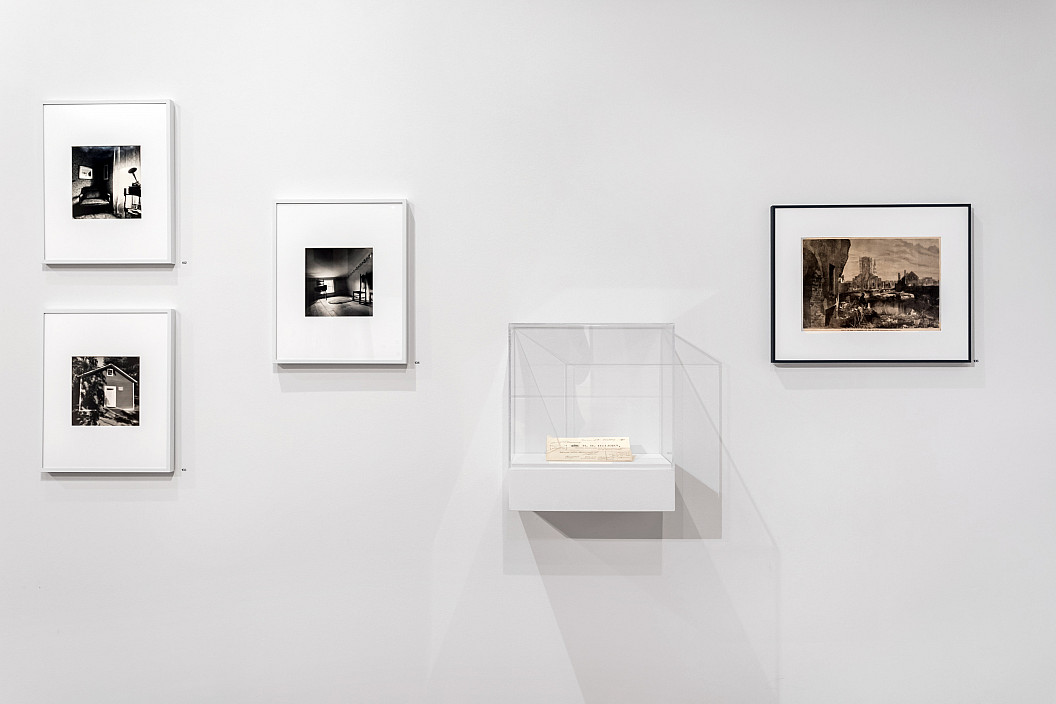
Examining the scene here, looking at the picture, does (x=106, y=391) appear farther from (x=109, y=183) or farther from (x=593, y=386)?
(x=593, y=386)

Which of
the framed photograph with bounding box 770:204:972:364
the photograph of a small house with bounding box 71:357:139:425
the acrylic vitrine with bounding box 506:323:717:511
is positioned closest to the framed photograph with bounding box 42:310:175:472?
the photograph of a small house with bounding box 71:357:139:425

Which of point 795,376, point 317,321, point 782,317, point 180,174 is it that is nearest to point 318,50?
point 180,174

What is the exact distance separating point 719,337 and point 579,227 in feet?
1.47

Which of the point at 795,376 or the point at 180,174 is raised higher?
the point at 180,174

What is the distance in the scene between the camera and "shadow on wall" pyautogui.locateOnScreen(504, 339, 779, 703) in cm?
157

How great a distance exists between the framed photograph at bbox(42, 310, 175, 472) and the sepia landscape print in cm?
161

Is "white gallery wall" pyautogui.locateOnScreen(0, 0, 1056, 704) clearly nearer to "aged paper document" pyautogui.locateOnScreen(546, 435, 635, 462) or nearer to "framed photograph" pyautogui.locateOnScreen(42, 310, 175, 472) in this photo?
"framed photograph" pyautogui.locateOnScreen(42, 310, 175, 472)

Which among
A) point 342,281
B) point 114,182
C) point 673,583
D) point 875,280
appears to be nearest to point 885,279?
point 875,280

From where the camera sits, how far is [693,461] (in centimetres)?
159

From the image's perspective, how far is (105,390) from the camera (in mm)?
1571

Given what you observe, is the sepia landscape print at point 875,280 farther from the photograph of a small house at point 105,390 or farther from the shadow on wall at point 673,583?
the photograph of a small house at point 105,390

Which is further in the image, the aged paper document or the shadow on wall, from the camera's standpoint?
the shadow on wall

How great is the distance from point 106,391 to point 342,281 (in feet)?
2.15

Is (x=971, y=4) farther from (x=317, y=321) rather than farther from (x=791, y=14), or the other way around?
(x=317, y=321)
